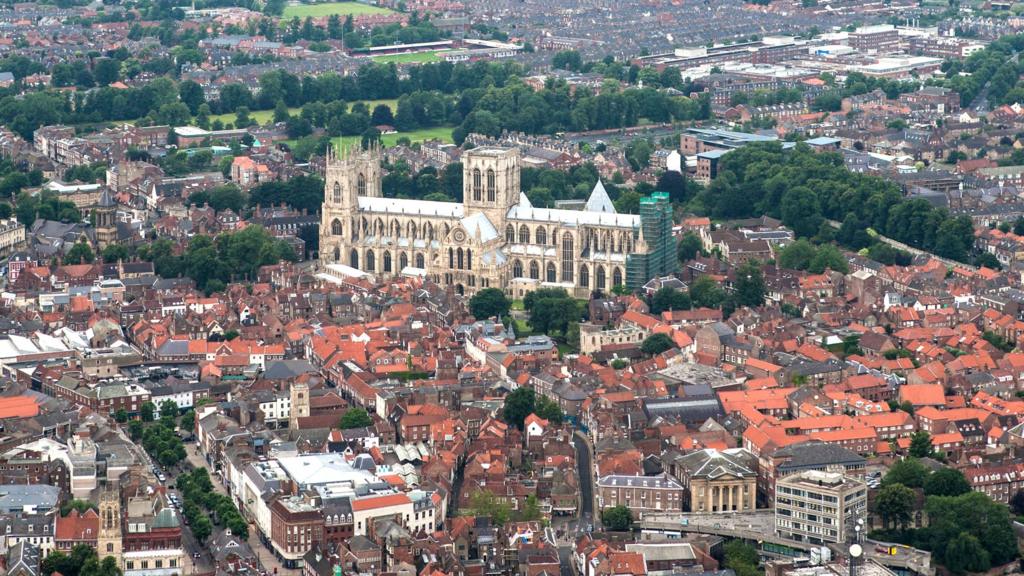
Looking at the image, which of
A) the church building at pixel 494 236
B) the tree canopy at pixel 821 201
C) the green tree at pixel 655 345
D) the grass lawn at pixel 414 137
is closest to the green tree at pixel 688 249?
the church building at pixel 494 236

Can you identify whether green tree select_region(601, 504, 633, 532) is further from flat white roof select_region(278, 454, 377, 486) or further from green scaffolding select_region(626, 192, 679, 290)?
green scaffolding select_region(626, 192, 679, 290)

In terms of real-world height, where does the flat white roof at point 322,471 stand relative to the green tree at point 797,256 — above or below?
above

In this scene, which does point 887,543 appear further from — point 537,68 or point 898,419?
point 537,68

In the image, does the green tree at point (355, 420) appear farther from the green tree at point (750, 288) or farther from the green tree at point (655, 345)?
the green tree at point (750, 288)

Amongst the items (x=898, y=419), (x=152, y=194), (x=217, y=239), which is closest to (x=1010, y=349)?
(x=898, y=419)

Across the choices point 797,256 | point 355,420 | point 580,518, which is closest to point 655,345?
point 355,420

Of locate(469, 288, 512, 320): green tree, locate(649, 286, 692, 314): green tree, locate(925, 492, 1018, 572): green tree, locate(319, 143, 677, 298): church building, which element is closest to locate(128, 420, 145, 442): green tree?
locate(469, 288, 512, 320): green tree

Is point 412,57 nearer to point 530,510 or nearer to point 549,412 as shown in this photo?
point 549,412
